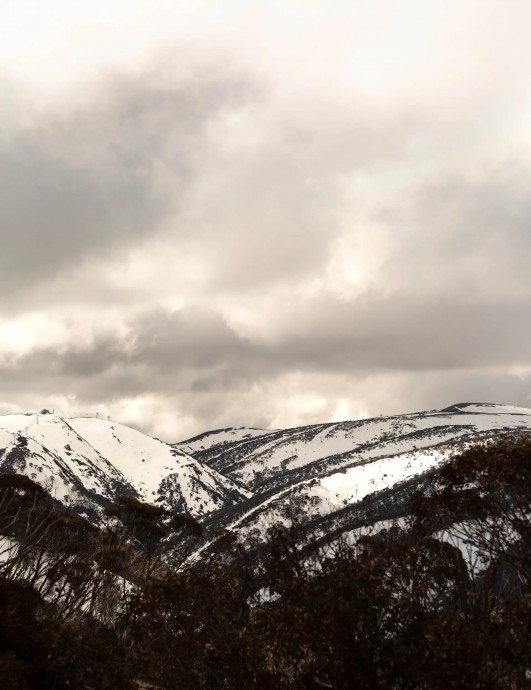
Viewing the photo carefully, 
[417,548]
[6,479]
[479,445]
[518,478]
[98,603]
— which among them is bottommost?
[98,603]

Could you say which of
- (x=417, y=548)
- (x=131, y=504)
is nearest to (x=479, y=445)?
(x=417, y=548)

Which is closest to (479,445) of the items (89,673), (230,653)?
(230,653)

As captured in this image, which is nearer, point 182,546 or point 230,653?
point 230,653

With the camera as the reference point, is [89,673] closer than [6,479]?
Yes

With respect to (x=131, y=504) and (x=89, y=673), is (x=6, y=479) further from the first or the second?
(x=89, y=673)

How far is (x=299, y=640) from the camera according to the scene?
10.5 metres

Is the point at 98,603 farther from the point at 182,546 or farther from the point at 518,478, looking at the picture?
the point at 518,478

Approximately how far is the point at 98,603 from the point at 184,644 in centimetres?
2276

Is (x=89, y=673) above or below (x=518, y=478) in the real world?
below

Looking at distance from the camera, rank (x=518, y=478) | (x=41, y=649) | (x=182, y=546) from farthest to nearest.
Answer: (x=182, y=546)
(x=518, y=478)
(x=41, y=649)

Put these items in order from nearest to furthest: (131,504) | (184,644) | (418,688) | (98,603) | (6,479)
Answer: (418,688), (184,644), (98,603), (6,479), (131,504)

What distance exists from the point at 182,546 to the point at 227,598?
30394mm

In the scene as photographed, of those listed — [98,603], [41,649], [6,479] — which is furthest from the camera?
[6,479]

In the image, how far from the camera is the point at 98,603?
104 feet
